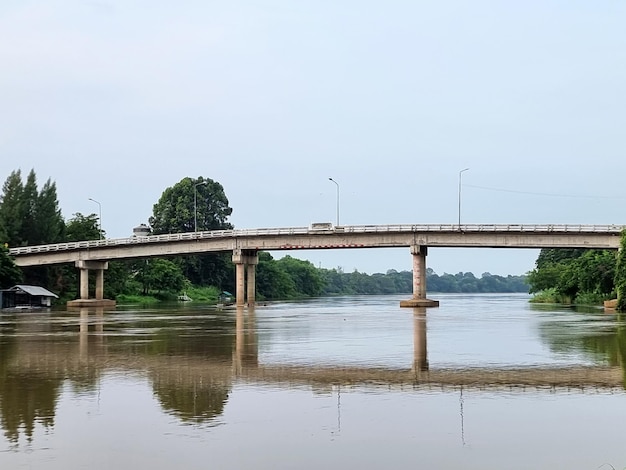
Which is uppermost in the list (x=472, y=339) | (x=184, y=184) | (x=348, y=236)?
(x=184, y=184)

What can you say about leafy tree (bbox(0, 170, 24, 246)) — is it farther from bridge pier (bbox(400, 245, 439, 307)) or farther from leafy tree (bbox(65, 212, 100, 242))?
bridge pier (bbox(400, 245, 439, 307))

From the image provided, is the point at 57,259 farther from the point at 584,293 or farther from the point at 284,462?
the point at 284,462

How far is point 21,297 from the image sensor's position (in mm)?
99062

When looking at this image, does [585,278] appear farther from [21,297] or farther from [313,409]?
[313,409]

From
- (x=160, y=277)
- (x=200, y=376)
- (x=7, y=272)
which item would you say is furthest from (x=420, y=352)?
(x=160, y=277)

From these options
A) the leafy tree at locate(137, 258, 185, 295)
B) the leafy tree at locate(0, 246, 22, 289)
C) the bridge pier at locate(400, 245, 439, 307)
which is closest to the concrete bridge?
the bridge pier at locate(400, 245, 439, 307)

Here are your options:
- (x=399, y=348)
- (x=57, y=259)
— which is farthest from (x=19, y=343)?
(x=57, y=259)

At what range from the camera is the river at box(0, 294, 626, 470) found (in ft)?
36.9

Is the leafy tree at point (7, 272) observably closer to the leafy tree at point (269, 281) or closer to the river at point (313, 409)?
the river at point (313, 409)

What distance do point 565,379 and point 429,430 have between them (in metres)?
7.67

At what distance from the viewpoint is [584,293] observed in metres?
108

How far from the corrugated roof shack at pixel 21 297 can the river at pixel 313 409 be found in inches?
2866

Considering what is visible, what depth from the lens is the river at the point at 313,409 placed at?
1123cm

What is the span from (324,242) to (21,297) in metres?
37.0
